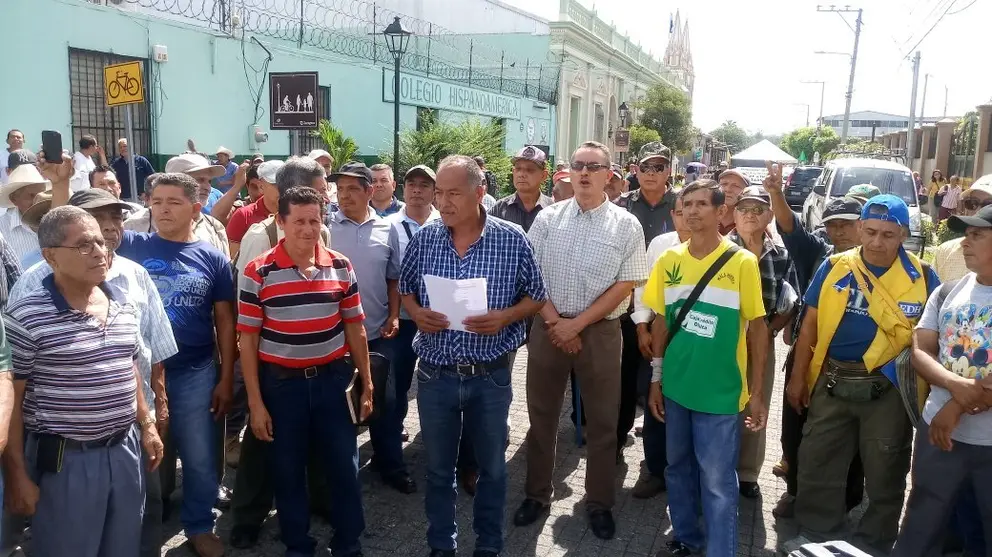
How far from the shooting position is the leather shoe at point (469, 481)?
4.49 meters

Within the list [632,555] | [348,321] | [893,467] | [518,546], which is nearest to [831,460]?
[893,467]

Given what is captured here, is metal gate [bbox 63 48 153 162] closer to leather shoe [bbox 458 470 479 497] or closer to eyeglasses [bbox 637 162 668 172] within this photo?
eyeglasses [bbox 637 162 668 172]

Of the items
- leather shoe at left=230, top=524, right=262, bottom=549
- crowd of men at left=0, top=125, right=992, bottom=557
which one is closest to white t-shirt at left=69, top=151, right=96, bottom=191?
crowd of men at left=0, top=125, right=992, bottom=557

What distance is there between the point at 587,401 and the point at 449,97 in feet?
54.9

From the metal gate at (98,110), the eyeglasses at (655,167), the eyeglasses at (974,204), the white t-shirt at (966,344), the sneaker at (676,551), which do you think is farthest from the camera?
the metal gate at (98,110)

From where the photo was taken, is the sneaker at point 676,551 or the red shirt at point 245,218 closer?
the sneaker at point 676,551

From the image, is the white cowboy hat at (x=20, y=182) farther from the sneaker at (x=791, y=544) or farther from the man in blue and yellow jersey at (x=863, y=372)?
the sneaker at (x=791, y=544)

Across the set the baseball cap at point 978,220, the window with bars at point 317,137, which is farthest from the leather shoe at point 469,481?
the window with bars at point 317,137

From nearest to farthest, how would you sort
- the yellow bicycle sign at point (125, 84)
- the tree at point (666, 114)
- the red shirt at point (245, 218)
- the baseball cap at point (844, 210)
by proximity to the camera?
the baseball cap at point (844, 210) < the red shirt at point (245, 218) < the yellow bicycle sign at point (125, 84) < the tree at point (666, 114)

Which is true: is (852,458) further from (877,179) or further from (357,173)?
(877,179)

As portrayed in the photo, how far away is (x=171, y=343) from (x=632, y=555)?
8.29 feet

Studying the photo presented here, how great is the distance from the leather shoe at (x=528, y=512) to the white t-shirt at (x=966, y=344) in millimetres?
2038

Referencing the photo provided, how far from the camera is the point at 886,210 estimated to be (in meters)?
3.50

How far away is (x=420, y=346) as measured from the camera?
11.6ft
